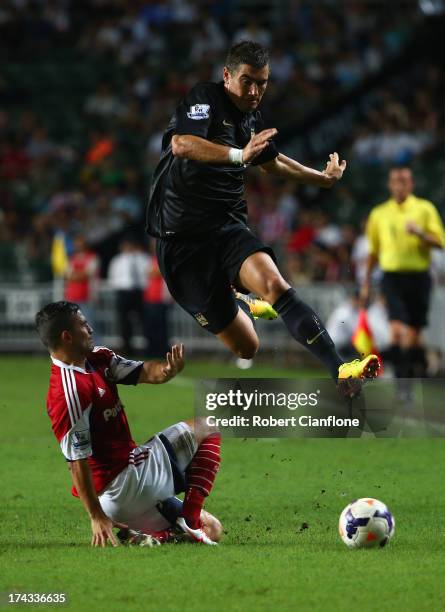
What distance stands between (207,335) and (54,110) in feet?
23.5

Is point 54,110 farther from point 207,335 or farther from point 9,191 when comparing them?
point 207,335

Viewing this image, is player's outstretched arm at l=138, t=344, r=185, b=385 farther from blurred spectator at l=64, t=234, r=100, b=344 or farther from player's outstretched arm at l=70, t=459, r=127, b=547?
blurred spectator at l=64, t=234, r=100, b=344

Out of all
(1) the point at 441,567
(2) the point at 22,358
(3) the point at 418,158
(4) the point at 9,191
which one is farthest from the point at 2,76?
(1) the point at 441,567

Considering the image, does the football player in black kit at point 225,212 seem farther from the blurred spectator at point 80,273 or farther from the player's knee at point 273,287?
the blurred spectator at point 80,273

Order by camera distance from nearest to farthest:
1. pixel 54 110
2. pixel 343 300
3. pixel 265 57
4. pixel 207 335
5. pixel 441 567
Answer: pixel 441 567 < pixel 265 57 < pixel 343 300 < pixel 207 335 < pixel 54 110

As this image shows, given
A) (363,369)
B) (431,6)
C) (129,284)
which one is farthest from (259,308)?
(431,6)

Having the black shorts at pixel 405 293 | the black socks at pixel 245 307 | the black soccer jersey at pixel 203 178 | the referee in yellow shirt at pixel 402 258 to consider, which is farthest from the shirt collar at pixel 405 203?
the black soccer jersey at pixel 203 178

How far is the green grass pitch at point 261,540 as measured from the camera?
5.42 meters

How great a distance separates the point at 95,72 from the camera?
83.0ft

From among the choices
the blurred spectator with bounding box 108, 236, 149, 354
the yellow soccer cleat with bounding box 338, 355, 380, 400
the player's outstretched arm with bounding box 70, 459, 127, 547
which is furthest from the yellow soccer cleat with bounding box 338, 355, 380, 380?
the blurred spectator with bounding box 108, 236, 149, 354

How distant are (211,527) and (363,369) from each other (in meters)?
1.17

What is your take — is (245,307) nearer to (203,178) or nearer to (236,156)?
(203,178)

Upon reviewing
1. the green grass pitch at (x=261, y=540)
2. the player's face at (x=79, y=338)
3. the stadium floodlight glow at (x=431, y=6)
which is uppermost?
the stadium floodlight glow at (x=431, y=6)

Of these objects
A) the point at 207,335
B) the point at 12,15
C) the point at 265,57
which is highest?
the point at 12,15
